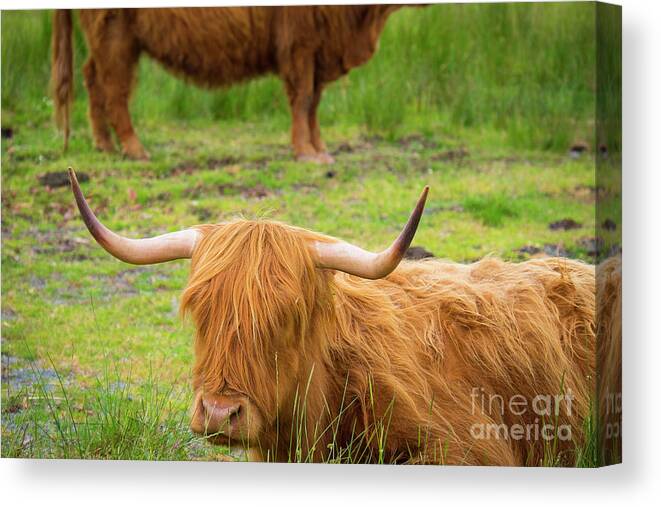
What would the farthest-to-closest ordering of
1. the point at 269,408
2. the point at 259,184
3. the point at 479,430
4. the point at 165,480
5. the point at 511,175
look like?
the point at 259,184 < the point at 511,175 < the point at 165,480 < the point at 479,430 < the point at 269,408

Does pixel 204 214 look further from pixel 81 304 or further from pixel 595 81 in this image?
pixel 595 81

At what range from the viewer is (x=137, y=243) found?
401 cm

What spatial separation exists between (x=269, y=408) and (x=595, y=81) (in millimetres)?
1824

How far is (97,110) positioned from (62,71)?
0.89 ft

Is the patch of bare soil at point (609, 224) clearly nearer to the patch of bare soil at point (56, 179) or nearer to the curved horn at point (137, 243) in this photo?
the curved horn at point (137, 243)

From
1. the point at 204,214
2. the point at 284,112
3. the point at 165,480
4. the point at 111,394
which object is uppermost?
the point at 284,112

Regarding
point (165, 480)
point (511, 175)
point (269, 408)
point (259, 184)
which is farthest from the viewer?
point (259, 184)

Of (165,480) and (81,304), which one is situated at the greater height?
(81,304)

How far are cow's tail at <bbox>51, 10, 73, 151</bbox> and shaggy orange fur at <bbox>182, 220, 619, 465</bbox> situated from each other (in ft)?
6.46

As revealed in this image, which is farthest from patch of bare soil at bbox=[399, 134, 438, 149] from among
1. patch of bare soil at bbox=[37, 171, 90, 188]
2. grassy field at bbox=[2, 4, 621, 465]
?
patch of bare soil at bbox=[37, 171, 90, 188]

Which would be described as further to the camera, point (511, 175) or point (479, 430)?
point (511, 175)

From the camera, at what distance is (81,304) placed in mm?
5539

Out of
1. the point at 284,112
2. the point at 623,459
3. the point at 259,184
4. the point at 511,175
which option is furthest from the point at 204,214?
the point at 623,459

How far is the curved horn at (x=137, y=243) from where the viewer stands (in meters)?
3.93
